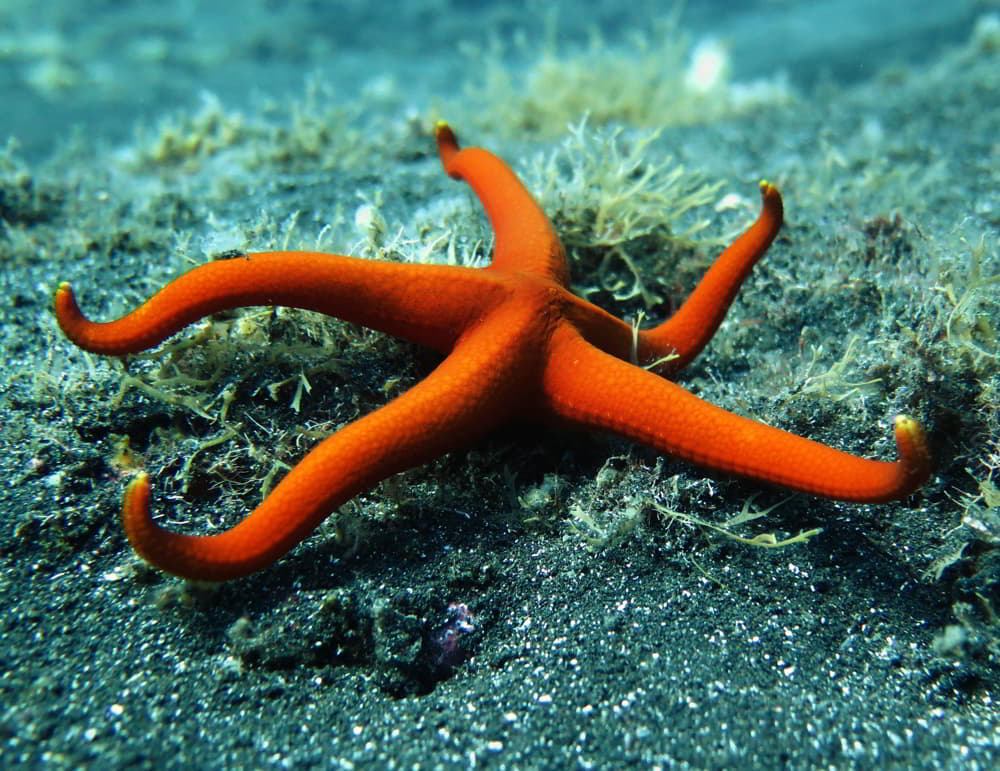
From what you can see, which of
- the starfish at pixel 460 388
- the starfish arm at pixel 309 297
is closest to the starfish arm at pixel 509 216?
the starfish at pixel 460 388

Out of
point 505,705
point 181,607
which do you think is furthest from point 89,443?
point 505,705

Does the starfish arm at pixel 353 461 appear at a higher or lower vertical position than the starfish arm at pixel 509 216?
lower

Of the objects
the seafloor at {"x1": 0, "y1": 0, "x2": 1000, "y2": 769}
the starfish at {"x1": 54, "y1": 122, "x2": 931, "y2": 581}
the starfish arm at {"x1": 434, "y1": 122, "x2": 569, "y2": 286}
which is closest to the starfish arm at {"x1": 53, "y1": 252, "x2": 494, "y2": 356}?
the starfish at {"x1": 54, "y1": 122, "x2": 931, "y2": 581}

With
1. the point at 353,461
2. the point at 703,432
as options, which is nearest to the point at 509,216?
the point at 703,432

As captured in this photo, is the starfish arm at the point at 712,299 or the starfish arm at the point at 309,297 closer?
the starfish arm at the point at 309,297

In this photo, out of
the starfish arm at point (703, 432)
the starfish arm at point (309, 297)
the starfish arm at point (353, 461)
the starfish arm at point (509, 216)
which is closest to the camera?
the starfish arm at point (353, 461)

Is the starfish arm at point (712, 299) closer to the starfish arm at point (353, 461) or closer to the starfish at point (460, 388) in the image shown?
the starfish at point (460, 388)

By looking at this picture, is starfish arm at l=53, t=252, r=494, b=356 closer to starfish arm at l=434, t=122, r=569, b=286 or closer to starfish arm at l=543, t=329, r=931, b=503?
starfish arm at l=434, t=122, r=569, b=286
